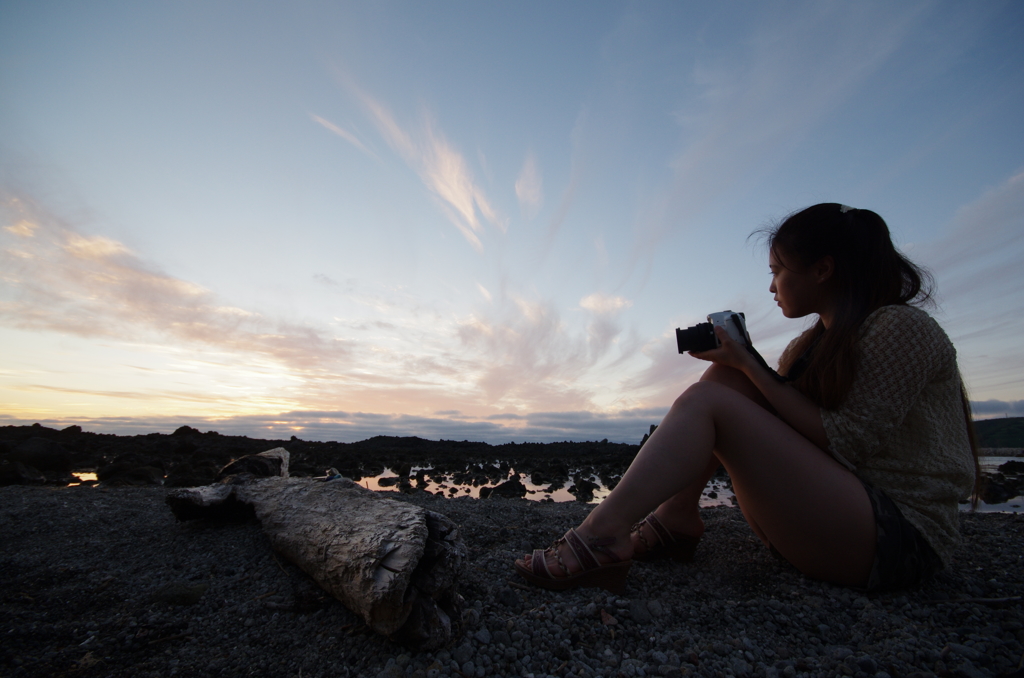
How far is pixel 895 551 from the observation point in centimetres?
240

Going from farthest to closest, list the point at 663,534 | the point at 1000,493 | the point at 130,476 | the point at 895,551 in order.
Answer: the point at 130,476
the point at 1000,493
the point at 663,534
the point at 895,551

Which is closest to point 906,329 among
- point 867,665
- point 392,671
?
point 867,665

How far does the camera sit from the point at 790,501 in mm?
2484

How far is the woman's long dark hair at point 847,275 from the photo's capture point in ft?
8.54

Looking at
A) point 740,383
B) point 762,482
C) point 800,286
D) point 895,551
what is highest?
point 800,286

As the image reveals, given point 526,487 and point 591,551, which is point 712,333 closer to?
point 591,551

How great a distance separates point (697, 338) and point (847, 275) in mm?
883

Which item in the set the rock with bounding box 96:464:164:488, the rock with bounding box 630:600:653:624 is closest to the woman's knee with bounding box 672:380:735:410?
the rock with bounding box 630:600:653:624

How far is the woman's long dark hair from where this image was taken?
260 centimetres

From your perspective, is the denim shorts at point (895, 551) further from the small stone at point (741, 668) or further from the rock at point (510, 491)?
the rock at point (510, 491)

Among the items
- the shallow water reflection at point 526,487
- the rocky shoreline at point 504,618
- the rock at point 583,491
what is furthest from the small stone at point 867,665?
the rock at point 583,491

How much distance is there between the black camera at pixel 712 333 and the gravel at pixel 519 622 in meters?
1.47

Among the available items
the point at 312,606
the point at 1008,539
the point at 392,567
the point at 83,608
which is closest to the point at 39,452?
the point at 83,608

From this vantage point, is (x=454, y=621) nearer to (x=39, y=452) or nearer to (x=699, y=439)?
(x=699, y=439)
